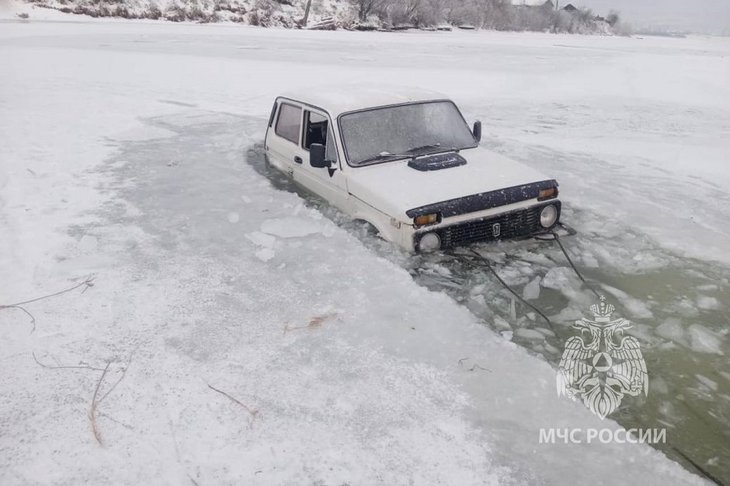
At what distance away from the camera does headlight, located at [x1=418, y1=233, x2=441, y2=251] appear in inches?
192

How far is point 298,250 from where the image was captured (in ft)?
18.5

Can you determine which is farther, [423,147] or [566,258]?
[423,147]

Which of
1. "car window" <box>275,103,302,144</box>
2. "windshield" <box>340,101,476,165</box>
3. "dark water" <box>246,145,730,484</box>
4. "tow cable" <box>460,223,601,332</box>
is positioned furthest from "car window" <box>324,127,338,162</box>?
"tow cable" <box>460,223,601,332</box>

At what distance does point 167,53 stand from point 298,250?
65.4 feet

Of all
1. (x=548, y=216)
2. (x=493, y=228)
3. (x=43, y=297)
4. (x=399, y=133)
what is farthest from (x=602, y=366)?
(x=43, y=297)

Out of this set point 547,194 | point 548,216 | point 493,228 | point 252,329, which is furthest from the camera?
point 548,216

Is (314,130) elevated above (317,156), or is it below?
above

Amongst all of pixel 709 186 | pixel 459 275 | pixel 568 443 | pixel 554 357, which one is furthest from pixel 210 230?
pixel 709 186

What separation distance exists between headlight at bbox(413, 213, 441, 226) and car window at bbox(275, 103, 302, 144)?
2.62m

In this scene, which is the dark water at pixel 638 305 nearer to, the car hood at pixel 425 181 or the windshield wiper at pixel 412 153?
the car hood at pixel 425 181

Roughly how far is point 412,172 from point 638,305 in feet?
7.74

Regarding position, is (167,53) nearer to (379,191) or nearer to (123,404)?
(379,191)

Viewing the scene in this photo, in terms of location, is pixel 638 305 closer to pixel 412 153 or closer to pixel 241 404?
pixel 412 153

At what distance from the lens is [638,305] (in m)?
4.58
